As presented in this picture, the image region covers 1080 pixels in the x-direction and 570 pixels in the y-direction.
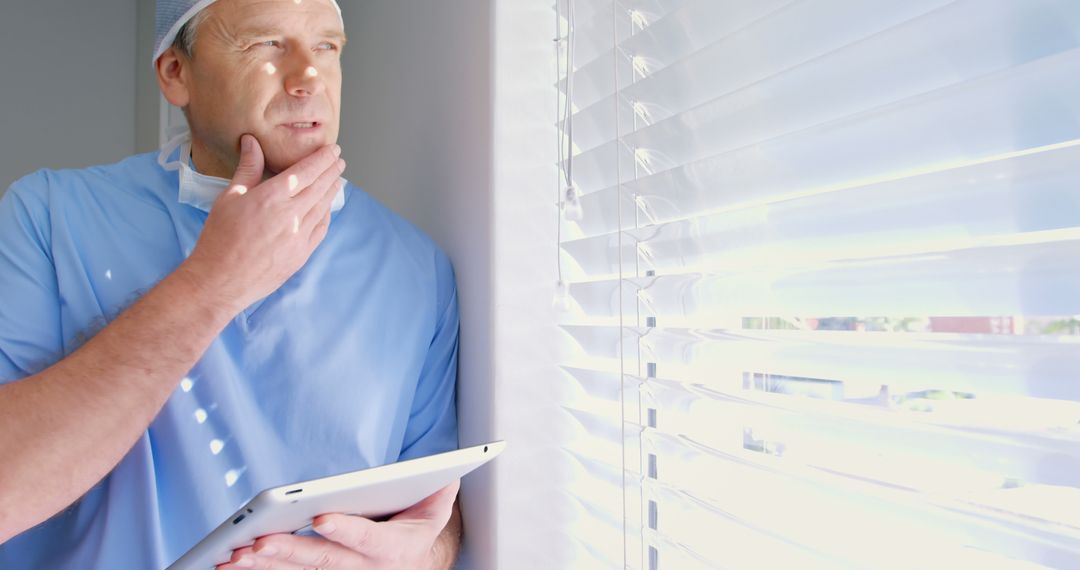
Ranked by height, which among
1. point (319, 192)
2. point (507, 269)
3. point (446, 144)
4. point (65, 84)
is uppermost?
point (65, 84)

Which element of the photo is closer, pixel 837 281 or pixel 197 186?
pixel 837 281

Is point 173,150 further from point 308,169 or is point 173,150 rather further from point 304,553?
point 304,553

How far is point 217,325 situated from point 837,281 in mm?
712

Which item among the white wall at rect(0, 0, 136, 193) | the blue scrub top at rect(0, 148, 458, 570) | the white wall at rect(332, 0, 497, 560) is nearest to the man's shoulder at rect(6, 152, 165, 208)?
the blue scrub top at rect(0, 148, 458, 570)

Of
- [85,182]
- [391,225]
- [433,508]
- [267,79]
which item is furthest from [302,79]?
[433,508]

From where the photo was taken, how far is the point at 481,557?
102 cm

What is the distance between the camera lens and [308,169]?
1021 mm

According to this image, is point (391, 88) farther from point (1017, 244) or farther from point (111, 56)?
point (111, 56)

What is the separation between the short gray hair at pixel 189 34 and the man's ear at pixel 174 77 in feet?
0.06

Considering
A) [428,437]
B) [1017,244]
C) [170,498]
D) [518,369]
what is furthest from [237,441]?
[1017,244]

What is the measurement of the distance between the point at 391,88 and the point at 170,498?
2.79ft

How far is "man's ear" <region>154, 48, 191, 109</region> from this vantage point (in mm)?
1173

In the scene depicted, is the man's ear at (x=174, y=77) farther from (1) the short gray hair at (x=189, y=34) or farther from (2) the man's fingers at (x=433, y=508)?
(2) the man's fingers at (x=433, y=508)

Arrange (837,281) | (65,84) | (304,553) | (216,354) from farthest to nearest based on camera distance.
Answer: (65,84)
(216,354)
(304,553)
(837,281)
